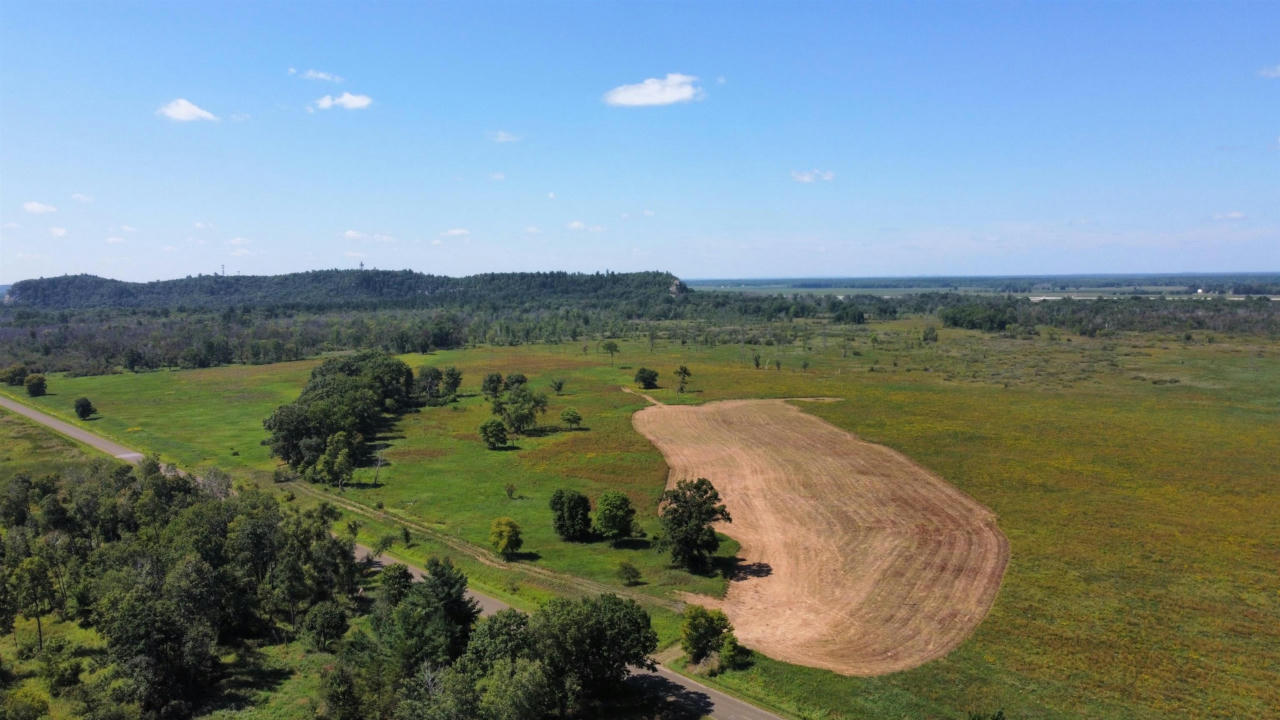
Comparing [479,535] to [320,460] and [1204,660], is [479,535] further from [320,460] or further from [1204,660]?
[1204,660]

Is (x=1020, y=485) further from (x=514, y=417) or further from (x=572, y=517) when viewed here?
(x=514, y=417)

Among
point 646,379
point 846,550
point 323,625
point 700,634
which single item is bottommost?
point 846,550

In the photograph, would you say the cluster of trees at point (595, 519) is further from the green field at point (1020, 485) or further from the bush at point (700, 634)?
the bush at point (700, 634)

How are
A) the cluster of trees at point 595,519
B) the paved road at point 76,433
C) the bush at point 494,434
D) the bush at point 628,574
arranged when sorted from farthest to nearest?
the bush at point 494,434 < the paved road at point 76,433 < the cluster of trees at point 595,519 < the bush at point 628,574

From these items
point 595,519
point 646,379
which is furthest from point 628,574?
point 646,379

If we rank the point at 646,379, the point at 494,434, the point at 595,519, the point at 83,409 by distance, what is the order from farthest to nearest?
1. the point at 646,379
2. the point at 83,409
3. the point at 494,434
4. the point at 595,519

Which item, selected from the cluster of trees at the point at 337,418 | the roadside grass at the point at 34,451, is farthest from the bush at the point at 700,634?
the roadside grass at the point at 34,451

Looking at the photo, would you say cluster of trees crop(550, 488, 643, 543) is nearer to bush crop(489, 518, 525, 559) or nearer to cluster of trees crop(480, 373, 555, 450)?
bush crop(489, 518, 525, 559)
